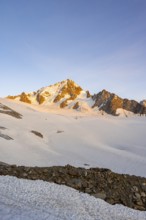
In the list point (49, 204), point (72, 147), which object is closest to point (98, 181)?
point (49, 204)

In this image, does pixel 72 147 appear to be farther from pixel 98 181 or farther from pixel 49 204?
pixel 49 204

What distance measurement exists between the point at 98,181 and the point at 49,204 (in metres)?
5.56

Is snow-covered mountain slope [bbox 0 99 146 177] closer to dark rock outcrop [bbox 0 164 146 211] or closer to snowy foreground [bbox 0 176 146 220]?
dark rock outcrop [bbox 0 164 146 211]

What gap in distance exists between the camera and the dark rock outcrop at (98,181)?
20.8 meters

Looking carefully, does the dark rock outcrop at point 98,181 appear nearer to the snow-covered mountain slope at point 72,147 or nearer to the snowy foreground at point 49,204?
the snowy foreground at point 49,204

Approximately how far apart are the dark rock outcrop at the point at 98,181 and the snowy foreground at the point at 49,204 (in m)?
0.97

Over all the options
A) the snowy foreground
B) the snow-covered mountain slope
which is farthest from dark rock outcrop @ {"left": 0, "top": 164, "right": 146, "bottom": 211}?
the snow-covered mountain slope

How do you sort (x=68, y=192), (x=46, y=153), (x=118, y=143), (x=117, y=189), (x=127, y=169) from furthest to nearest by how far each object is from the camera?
1. (x=118, y=143)
2. (x=46, y=153)
3. (x=127, y=169)
4. (x=117, y=189)
5. (x=68, y=192)

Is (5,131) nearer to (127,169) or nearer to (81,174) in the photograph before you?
(127,169)

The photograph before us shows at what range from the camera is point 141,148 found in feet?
240

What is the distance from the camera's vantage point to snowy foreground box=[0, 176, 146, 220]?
15.0 m

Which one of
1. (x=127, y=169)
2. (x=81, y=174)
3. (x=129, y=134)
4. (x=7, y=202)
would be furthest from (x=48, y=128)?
(x=7, y=202)

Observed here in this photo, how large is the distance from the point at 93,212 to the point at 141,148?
5758 cm

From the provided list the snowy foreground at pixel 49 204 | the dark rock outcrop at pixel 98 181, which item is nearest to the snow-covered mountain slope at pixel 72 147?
the dark rock outcrop at pixel 98 181
